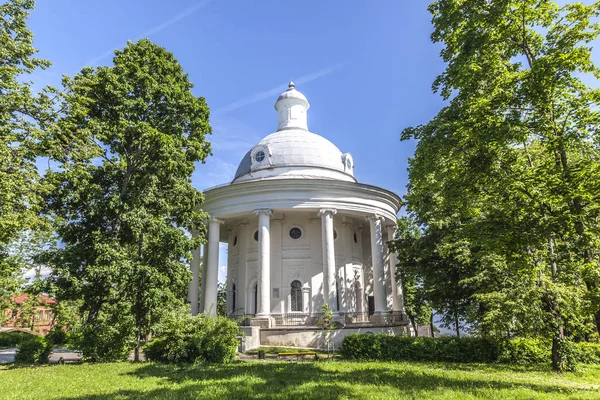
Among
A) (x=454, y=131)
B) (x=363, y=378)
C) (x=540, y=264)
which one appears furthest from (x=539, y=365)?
(x=454, y=131)

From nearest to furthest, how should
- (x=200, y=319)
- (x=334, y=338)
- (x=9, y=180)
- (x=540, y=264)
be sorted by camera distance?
(x=9, y=180)
(x=540, y=264)
(x=200, y=319)
(x=334, y=338)

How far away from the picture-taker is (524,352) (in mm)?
14891

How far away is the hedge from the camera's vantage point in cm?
1464

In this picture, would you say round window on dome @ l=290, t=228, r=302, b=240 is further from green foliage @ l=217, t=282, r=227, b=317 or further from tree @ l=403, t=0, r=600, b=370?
green foliage @ l=217, t=282, r=227, b=317

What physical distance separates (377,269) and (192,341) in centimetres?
1390

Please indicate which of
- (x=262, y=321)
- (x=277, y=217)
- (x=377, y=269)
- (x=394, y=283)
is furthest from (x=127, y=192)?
(x=394, y=283)

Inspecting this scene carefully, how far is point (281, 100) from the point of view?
114 ft

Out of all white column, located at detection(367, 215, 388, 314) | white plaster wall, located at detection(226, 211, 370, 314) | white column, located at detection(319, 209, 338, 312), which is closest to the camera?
white column, located at detection(319, 209, 338, 312)

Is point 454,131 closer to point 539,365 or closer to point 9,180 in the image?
point 539,365

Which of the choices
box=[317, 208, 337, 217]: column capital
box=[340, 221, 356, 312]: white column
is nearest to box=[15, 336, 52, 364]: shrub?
box=[317, 208, 337, 217]: column capital

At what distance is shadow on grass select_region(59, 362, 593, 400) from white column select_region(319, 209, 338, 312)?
32.6 feet

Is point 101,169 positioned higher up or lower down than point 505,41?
lower down

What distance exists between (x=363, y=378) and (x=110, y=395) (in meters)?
6.17

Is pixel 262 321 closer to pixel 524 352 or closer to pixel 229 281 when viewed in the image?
pixel 229 281
